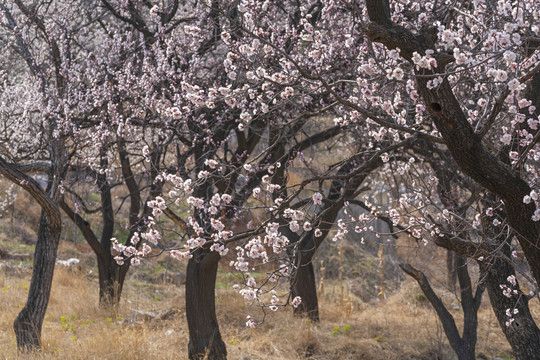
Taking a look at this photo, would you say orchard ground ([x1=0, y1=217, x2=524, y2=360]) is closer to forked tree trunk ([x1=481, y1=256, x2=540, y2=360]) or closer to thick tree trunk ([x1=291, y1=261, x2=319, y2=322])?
thick tree trunk ([x1=291, y1=261, x2=319, y2=322])

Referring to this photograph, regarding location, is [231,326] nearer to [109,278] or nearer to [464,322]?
[109,278]

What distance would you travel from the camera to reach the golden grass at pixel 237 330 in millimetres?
6945

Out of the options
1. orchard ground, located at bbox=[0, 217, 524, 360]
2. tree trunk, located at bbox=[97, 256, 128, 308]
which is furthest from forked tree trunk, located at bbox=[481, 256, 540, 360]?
tree trunk, located at bbox=[97, 256, 128, 308]

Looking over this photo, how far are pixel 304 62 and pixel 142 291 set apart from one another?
8153 mm

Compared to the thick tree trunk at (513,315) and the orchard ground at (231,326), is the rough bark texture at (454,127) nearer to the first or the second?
the thick tree trunk at (513,315)

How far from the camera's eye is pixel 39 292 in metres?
6.96

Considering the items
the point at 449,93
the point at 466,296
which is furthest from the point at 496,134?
the point at 449,93

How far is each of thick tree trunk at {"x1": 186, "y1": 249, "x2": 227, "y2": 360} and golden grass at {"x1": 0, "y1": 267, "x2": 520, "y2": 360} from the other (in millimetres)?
341

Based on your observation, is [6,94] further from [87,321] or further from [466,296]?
[466,296]

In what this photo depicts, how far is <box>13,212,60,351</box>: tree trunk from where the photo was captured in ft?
22.4

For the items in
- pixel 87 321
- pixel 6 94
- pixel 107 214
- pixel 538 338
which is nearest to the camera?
pixel 538 338

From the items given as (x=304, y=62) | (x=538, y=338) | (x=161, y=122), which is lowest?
(x=538, y=338)

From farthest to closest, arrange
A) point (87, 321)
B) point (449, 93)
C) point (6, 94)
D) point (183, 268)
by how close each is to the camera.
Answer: point (183, 268) < point (87, 321) < point (6, 94) < point (449, 93)

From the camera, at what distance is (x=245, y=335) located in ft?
30.7
